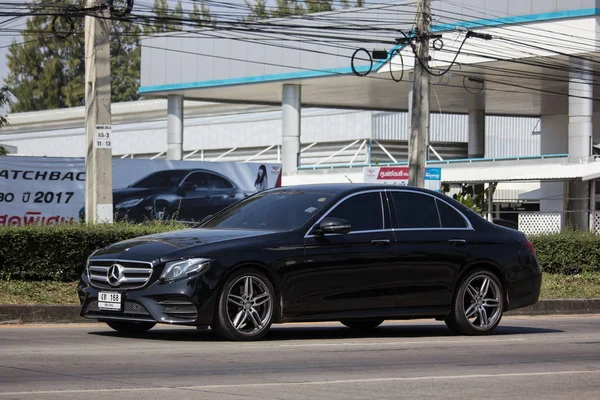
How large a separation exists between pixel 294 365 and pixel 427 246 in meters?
3.41

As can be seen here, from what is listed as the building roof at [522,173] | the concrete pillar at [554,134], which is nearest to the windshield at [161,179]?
the building roof at [522,173]

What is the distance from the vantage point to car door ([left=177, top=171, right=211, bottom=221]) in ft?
94.0

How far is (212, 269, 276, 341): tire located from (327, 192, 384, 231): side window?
1.29m

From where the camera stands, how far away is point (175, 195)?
94.0 ft

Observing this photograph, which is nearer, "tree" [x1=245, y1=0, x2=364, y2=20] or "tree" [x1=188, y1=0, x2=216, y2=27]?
"tree" [x1=188, y1=0, x2=216, y2=27]

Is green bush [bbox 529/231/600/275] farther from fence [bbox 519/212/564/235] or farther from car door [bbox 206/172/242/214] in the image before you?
fence [bbox 519/212/564/235]

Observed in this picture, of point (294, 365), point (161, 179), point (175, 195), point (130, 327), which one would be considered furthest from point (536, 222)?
point (294, 365)

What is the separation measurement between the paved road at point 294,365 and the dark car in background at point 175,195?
14705mm

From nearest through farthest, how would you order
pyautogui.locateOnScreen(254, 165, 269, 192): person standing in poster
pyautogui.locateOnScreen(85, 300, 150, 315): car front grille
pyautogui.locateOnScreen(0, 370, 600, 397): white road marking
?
pyautogui.locateOnScreen(0, 370, 600, 397): white road marking < pyautogui.locateOnScreen(85, 300, 150, 315): car front grille < pyautogui.locateOnScreen(254, 165, 269, 192): person standing in poster

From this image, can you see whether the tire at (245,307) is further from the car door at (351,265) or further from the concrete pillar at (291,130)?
the concrete pillar at (291,130)

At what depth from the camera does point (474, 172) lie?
42.8 meters

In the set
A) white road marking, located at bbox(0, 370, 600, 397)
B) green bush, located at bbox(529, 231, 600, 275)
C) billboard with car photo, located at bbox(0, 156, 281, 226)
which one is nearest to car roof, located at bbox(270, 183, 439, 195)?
white road marking, located at bbox(0, 370, 600, 397)

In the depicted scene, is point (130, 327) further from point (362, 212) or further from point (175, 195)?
point (175, 195)

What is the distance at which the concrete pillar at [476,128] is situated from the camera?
55250 mm
